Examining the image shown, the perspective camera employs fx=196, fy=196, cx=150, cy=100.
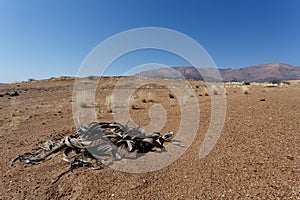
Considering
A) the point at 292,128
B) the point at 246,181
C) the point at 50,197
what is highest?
the point at 292,128

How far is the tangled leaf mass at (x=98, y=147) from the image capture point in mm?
3921

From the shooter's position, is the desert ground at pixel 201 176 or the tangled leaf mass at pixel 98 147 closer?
the desert ground at pixel 201 176

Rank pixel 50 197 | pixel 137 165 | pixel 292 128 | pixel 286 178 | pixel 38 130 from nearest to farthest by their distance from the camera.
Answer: pixel 286 178, pixel 50 197, pixel 137 165, pixel 292 128, pixel 38 130

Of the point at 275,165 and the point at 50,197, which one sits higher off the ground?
the point at 275,165

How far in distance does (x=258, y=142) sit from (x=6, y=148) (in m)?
5.98

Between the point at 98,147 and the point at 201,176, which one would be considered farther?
the point at 98,147

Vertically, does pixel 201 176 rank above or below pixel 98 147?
below

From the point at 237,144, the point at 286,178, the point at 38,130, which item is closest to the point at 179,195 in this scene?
the point at 286,178

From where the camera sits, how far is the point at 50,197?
289 cm

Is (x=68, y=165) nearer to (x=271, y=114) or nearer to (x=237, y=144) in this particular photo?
(x=237, y=144)

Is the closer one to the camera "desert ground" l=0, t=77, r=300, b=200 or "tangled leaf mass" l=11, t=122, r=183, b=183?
"desert ground" l=0, t=77, r=300, b=200

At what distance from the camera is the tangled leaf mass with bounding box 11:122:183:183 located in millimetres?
3921

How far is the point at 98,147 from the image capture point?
4.15 m

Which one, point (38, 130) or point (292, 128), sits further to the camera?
point (38, 130)
